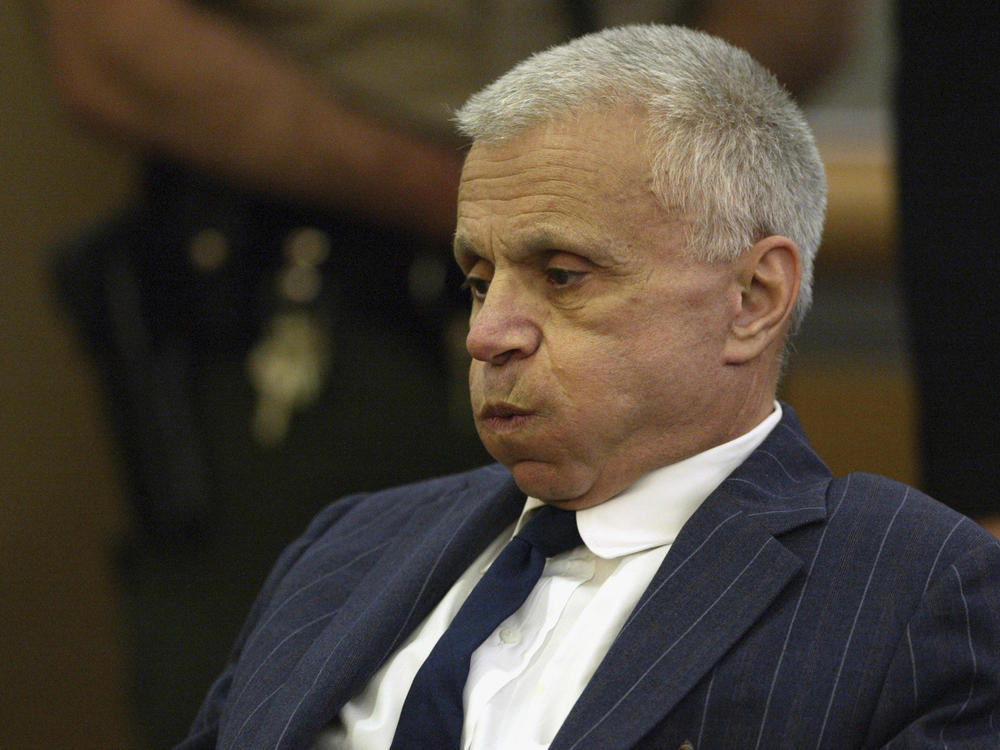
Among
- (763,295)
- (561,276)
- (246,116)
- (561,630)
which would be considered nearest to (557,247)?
(561,276)

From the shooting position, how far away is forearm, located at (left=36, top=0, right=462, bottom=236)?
359 centimetres

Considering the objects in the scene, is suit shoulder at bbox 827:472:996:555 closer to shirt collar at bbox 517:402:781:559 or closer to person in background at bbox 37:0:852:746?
shirt collar at bbox 517:402:781:559

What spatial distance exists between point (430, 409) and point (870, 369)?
1274 millimetres

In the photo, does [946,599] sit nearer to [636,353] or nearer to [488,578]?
[636,353]

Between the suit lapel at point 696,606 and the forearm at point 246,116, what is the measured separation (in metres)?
1.96

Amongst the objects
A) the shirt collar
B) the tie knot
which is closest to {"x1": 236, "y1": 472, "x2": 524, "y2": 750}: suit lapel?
the tie knot

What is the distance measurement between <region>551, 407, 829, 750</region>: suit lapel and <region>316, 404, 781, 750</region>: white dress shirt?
0.07 metres

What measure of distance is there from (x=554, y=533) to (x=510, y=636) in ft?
0.57

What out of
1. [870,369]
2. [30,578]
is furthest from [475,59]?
[30,578]

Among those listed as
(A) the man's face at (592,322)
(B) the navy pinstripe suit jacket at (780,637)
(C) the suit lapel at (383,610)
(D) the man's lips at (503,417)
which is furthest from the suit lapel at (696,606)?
(C) the suit lapel at (383,610)

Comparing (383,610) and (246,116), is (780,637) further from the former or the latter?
(246,116)

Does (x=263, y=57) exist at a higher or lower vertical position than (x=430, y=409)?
higher

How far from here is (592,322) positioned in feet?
6.03

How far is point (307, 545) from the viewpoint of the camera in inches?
93.3
